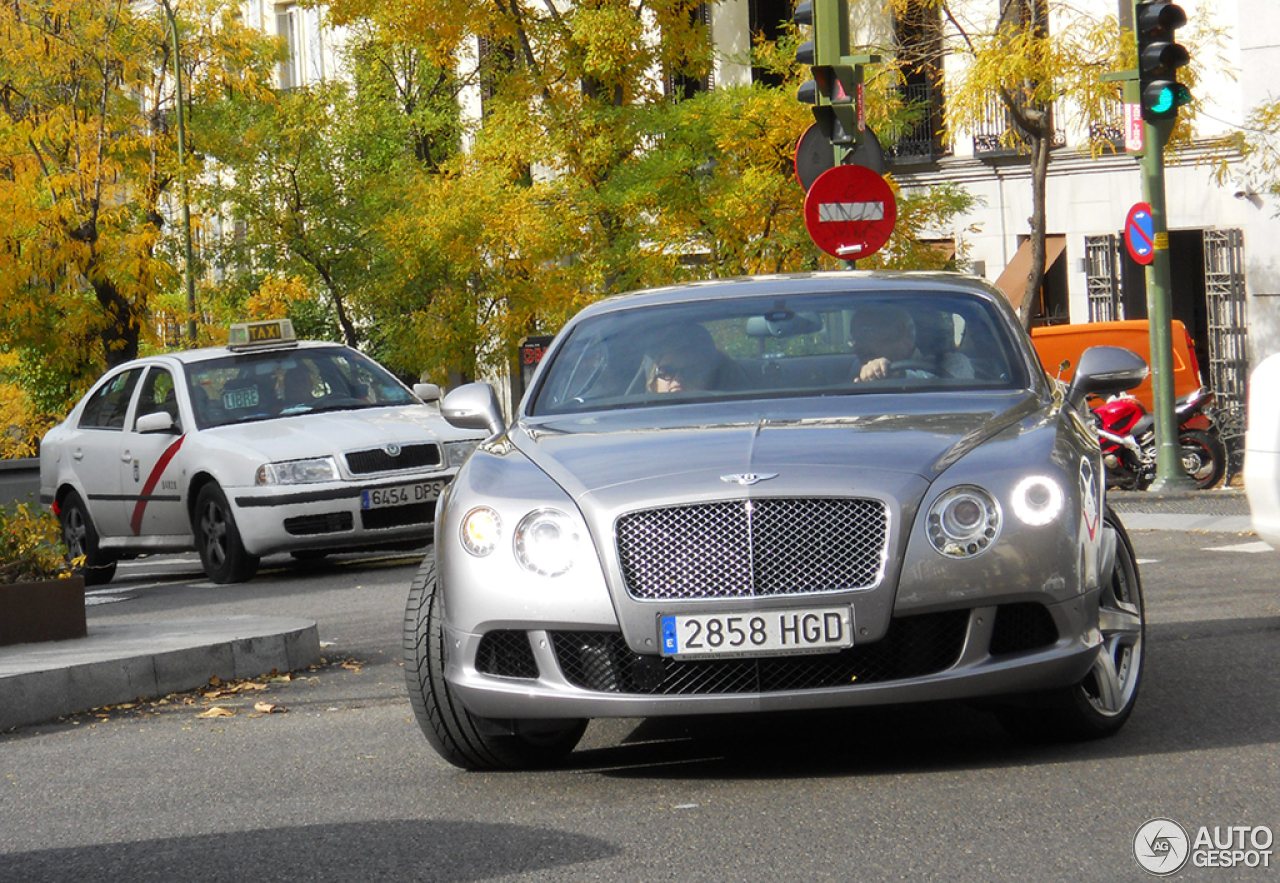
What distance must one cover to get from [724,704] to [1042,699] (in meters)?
0.90

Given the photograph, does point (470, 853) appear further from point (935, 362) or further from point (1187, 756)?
point (935, 362)

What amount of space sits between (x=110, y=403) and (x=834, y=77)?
5.86 meters

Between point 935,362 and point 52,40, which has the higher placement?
point 52,40

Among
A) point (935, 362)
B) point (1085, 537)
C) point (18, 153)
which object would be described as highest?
point (18, 153)

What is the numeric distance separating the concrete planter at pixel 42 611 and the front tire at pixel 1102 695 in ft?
15.7

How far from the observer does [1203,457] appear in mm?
18609

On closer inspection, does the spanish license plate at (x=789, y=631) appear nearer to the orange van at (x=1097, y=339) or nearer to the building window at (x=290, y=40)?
the orange van at (x=1097, y=339)

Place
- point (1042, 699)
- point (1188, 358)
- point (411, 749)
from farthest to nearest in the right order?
point (1188, 358)
point (411, 749)
point (1042, 699)

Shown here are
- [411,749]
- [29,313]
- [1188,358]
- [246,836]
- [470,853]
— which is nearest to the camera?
[470,853]

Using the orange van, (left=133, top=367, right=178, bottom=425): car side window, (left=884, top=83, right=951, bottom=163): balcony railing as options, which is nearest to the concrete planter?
(left=133, top=367, right=178, bottom=425): car side window

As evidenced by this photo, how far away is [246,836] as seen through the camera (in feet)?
17.3

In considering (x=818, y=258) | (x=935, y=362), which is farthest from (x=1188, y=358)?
(x=935, y=362)

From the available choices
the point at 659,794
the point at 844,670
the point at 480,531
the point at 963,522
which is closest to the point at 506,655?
the point at 480,531

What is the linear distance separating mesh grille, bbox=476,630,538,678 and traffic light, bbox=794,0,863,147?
27.8ft
